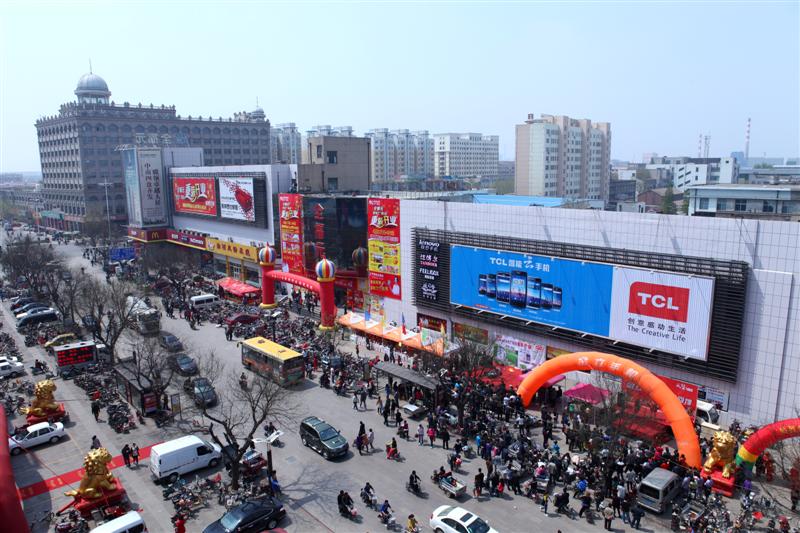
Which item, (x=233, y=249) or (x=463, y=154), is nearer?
(x=233, y=249)

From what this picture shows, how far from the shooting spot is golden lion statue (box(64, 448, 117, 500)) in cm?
2119

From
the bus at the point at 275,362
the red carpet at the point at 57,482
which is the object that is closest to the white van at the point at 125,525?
the red carpet at the point at 57,482

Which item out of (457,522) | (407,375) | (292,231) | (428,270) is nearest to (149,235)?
(292,231)

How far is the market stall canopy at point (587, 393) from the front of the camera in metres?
27.3

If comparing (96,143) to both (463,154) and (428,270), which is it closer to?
(428,270)

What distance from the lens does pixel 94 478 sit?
21.4 m

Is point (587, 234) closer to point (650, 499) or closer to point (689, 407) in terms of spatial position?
point (689, 407)

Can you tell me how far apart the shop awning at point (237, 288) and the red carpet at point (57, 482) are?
1051 inches

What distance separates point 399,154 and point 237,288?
406 ft

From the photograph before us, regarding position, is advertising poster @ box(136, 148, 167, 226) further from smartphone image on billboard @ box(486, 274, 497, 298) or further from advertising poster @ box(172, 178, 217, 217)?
smartphone image on billboard @ box(486, 274, 497, 298)

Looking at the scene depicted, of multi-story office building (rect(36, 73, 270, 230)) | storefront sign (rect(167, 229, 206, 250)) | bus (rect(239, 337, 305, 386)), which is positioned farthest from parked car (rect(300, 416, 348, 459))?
multi-story office building (rect(36, 73, 270, 230))

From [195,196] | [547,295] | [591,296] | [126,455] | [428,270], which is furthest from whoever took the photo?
[195,196]

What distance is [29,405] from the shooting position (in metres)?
30.9

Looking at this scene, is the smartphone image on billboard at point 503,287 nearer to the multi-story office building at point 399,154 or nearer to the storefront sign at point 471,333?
the storefront sign at point 471,333
